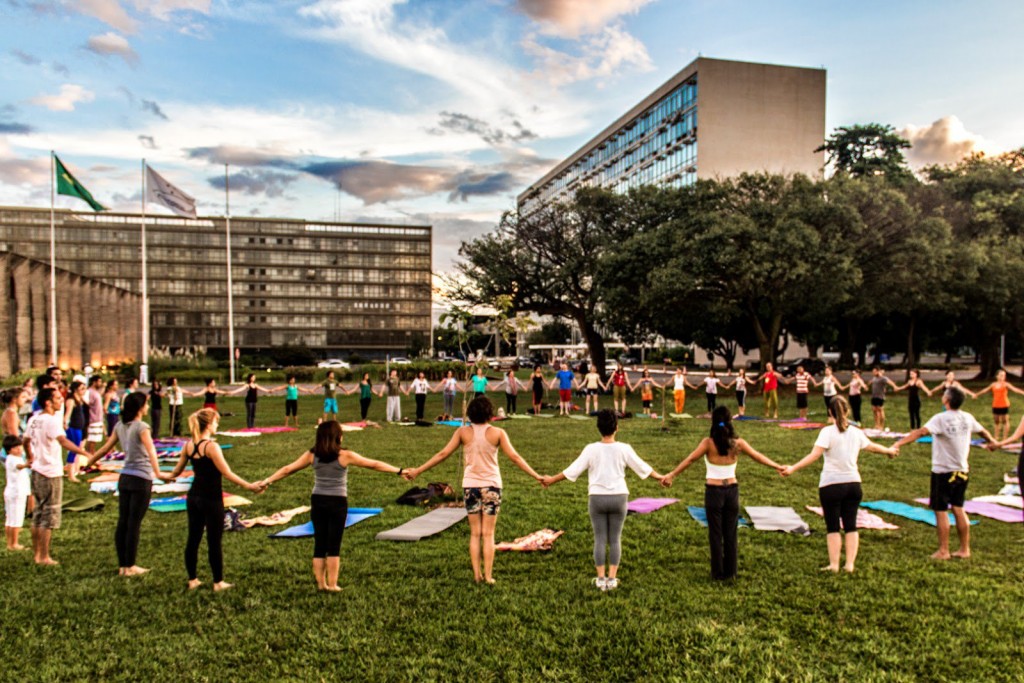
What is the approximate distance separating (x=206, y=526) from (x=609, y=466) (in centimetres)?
400

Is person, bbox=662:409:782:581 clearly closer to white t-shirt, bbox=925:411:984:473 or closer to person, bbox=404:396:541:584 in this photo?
person, bbox=404:396:541:584

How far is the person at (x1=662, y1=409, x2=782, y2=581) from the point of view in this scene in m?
6.90

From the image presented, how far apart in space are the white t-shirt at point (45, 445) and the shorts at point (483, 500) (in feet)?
16.0

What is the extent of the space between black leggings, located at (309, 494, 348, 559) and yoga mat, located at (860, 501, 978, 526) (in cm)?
778

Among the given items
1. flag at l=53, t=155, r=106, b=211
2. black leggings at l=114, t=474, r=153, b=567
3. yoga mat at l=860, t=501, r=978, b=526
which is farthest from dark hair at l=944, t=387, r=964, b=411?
flag at l=53, t=155, r=106, b=211

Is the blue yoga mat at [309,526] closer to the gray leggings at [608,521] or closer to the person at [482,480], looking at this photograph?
the person at [482,480]

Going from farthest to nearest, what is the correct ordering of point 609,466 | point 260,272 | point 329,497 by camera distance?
point 260,272 → point 609,466 → point 329,497

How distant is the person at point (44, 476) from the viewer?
7957 millimetres

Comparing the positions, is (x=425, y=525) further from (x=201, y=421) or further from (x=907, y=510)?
(x=907, y=510)

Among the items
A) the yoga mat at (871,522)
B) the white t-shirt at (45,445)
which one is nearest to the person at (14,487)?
the white t-shirt at (45,445)

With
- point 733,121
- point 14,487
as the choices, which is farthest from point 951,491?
point 733,121

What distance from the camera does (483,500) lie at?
273 inches

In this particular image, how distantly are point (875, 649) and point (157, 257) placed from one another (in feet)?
425

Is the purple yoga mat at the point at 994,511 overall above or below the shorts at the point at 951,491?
below
